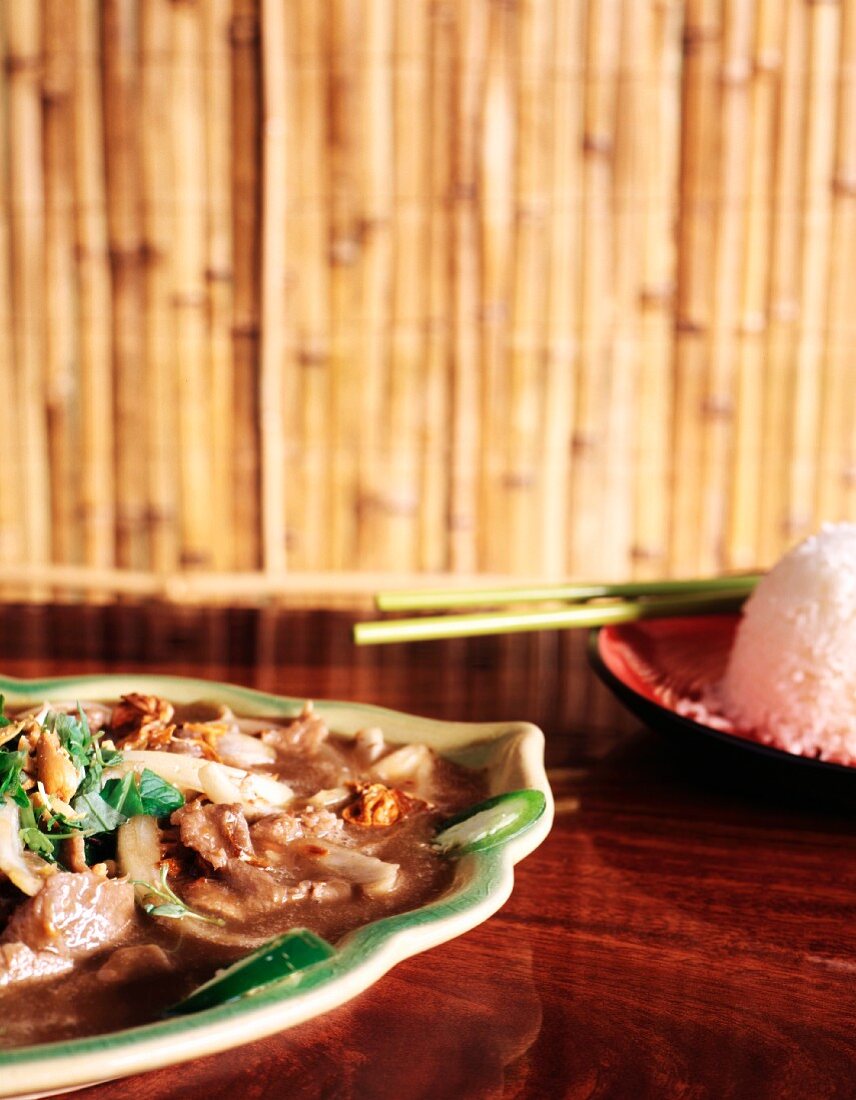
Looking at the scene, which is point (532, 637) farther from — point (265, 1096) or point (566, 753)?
point (265, 1096)

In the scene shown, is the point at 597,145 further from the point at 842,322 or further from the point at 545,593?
the point at 545,593

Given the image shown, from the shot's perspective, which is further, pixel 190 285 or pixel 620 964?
pixel 190 285

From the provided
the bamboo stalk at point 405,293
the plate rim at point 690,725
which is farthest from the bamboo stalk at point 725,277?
the plate rim at point 690,725

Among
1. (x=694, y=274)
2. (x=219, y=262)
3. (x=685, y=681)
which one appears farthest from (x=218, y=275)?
(x=685, y=681)

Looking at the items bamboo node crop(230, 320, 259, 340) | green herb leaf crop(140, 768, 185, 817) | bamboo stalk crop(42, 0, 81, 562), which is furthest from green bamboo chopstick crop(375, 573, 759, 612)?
bamboo stalk crop(42, 0, 81, 562)

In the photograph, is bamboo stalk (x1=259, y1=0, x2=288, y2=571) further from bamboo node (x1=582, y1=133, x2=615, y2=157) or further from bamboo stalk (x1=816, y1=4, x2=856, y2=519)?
bamboo stalk (x1=816, y1=4, x2=856, y2=519)

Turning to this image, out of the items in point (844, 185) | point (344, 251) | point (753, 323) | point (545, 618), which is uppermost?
point (844, 185)
